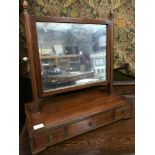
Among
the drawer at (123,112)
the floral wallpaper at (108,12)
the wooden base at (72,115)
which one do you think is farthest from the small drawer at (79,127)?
the floral wallpaper at (108,12)

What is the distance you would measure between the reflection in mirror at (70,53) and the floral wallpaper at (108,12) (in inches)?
8.8

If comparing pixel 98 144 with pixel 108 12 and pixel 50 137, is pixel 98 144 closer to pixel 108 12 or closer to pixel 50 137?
pixel 50 137

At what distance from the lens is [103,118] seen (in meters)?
1.10

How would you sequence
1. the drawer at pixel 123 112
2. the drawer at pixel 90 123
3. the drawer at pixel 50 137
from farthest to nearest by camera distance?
the drawer at pixel 123 112, the drawer at pixel 90 123, the drawer at pixel 50 137

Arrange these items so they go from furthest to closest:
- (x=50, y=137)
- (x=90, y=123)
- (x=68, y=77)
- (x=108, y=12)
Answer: (x=108, y=12) < (x=68, y=77) < (x=90, y=123) < (x=50, y=137)

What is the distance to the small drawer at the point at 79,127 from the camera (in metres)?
0.98

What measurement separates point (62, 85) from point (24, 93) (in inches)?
15.8

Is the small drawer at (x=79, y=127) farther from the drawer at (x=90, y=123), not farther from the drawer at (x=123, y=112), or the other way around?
the drawer at (x=123, y=112)

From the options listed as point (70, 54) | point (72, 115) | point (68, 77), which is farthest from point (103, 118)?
point (70, 54)

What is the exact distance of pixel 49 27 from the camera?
1021mm
